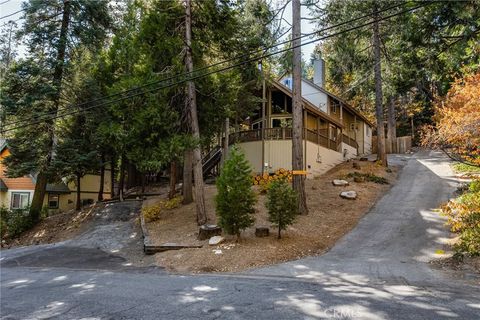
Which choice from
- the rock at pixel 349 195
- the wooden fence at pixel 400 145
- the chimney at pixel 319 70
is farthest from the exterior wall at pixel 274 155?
the wooden fence at pixel 400 145

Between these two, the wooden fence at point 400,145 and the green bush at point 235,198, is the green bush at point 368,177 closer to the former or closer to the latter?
the green bush at point 235,198

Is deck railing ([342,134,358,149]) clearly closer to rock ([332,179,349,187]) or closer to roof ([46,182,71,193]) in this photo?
rock ([332,179,349,187])

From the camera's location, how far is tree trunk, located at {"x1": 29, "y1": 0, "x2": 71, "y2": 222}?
19.3m

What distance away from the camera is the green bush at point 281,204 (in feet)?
35.5

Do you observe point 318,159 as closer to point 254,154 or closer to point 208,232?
point 254,154

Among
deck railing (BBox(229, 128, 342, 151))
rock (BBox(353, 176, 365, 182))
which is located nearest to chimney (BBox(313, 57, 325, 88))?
deck railing (BBox(229, 128, 342, 151))

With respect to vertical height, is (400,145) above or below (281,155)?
above

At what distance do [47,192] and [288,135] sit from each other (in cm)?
1877

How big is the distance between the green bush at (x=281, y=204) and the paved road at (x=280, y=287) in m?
1.58

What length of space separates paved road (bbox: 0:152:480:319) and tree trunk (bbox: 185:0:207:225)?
3.52 meters

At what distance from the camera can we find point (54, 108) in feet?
64.8

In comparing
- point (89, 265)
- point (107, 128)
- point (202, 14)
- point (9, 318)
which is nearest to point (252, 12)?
point (202, 14)

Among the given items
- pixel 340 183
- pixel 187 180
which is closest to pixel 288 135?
pixel 340 183

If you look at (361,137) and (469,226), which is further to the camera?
(361,137)
